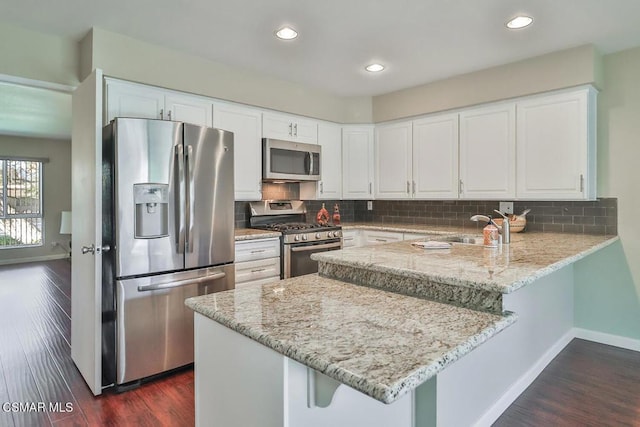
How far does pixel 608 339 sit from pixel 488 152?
1.87 m

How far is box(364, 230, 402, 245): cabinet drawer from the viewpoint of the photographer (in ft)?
13.0

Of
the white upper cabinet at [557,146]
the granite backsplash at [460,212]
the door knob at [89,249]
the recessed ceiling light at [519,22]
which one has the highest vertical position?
the recessed ceiling light at [519,22]

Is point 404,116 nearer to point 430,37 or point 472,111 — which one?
point 472,111

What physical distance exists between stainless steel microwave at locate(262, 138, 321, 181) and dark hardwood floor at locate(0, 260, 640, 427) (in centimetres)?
196

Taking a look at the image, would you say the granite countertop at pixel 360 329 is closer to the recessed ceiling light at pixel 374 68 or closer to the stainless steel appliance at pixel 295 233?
the stainless steel appliance at pixel 295 233

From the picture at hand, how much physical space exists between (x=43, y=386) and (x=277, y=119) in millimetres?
2848

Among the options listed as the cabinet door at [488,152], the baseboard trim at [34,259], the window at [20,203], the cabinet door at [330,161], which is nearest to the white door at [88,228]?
the cabinet door at [330,161]

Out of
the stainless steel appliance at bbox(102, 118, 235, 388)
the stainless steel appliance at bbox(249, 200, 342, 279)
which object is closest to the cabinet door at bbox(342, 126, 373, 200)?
the stainless steel appliance at bbox(249, 200, 342, 279)

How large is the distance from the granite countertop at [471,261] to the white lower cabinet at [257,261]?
1.33m

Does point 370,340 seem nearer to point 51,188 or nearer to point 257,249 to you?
point 257,249

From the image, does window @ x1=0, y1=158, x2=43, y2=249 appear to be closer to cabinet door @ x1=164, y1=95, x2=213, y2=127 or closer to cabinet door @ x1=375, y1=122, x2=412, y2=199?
cabinet door @ x1=164, y1=95, x2=213, y2=127

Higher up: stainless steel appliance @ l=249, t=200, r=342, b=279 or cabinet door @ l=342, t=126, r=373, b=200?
cabinet door @ l=342, t=126, r=373, b=200

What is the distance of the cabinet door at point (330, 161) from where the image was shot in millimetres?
4301

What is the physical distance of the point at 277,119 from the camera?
3.87m
